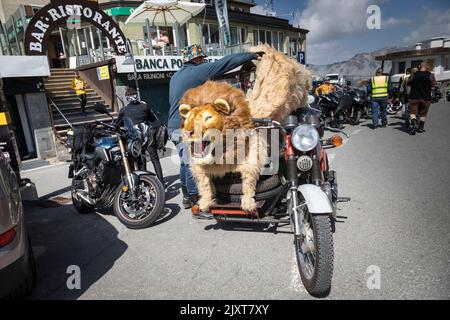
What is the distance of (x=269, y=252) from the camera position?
3.05m

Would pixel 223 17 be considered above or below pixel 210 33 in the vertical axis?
below

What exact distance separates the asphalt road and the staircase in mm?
7895

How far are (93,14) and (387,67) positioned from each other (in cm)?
3149

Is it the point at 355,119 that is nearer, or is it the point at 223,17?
the point at 355,119

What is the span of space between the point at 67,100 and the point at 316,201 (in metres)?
13.5

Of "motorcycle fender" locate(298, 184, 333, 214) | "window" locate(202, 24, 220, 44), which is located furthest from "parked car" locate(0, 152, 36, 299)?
"window" locate(202, 24, 220, 44)

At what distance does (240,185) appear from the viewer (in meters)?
3.14

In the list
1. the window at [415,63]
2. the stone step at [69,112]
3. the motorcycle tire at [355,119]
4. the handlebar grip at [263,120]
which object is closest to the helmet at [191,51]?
the stone step at [69,112]

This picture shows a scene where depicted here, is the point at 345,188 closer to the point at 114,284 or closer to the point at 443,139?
the point at 114,284

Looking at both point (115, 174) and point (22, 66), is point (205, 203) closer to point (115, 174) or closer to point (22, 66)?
point (115, 174)

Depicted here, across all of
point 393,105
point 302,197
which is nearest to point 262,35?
point 393,105

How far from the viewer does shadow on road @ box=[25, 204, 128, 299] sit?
2.83 m

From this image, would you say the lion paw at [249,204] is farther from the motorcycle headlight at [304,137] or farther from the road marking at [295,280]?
the motorcycle headlight at [304,137]

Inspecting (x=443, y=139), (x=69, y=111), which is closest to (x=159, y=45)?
(x=69, y=111)
